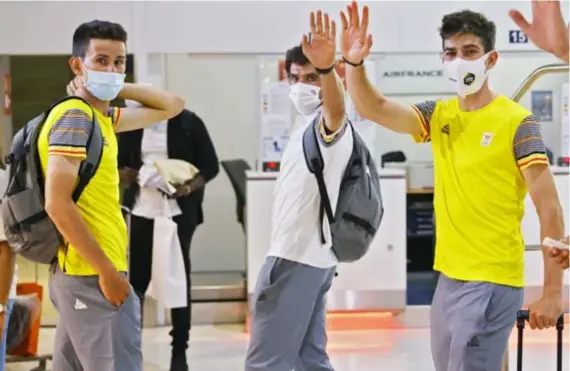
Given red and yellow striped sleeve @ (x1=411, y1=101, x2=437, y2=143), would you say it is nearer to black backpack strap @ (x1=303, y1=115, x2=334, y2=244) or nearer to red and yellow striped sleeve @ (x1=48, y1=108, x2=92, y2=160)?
black backpack strap @ (x1=303, y1=115, x2=334, y2=244)

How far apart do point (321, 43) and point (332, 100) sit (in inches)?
7.0

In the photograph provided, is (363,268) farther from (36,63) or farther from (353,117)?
(36,63)

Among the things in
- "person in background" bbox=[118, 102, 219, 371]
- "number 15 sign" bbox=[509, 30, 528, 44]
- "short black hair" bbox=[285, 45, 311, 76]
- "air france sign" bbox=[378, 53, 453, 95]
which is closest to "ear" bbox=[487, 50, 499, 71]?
"short black hair" bbox=[285, 45, 311, 76]

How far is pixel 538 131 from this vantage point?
244 cm

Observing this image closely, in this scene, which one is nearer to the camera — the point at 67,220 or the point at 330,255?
the point at 67,220

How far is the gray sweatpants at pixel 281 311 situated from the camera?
2.82 m

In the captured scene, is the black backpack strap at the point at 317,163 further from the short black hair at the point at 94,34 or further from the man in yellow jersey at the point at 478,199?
the short black hair at the point at 94,34

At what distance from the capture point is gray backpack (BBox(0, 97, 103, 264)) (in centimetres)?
244

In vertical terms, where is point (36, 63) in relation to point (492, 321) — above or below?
above

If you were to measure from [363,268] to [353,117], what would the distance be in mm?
990

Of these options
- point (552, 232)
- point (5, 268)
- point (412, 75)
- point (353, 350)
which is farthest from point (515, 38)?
point (5, 268)

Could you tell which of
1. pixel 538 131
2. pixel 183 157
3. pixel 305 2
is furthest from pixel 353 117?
pixel 538 131

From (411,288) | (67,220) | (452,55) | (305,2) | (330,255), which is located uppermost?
(305,2)

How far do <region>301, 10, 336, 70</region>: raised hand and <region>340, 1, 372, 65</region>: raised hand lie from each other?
0.04m
